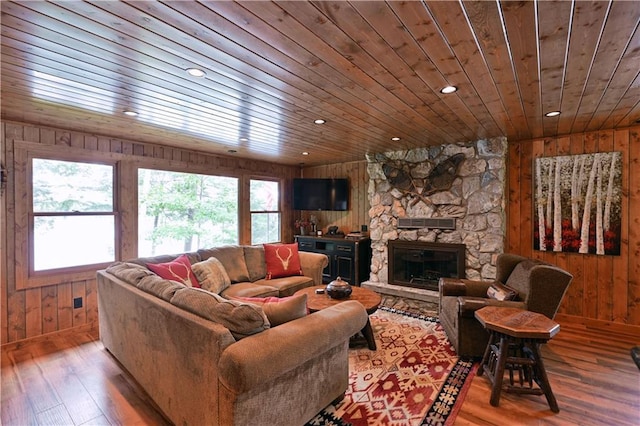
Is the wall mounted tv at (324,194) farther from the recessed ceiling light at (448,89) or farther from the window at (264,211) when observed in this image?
the recessed ceiling light at (448,89)

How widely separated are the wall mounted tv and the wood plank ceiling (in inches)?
96.0

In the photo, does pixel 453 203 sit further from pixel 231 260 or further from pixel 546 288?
pixel 231 260

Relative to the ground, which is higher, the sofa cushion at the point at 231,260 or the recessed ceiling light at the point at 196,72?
the recessed ceiling light at the point at 196,72

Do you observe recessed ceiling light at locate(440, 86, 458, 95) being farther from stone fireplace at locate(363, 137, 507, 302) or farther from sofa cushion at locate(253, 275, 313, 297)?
sofa cushion at locate(253, 275, 313, 297)

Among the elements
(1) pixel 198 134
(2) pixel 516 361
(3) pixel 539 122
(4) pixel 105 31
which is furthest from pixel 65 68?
(3) pixel 539 122

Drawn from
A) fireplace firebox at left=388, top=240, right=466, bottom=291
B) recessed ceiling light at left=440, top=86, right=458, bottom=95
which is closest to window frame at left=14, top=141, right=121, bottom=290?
recessed ceiling light at left=440, top=86, right=458, bottom=95

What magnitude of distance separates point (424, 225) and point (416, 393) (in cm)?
280

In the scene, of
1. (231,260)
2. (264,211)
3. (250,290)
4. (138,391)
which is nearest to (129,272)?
(138,391)

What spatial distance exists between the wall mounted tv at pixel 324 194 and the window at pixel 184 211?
1.36 m

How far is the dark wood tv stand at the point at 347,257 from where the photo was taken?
5.23 m

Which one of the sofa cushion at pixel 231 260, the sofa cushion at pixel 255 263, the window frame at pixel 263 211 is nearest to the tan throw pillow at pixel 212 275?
the sofa cushion at pixel 231 260

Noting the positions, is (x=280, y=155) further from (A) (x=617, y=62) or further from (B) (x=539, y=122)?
(A) (x=617, y=62)

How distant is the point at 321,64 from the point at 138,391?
2.78 meters

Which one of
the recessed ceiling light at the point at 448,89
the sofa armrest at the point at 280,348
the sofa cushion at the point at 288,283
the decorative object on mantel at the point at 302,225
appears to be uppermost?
the recessed ceiling light at the point at 448,89
